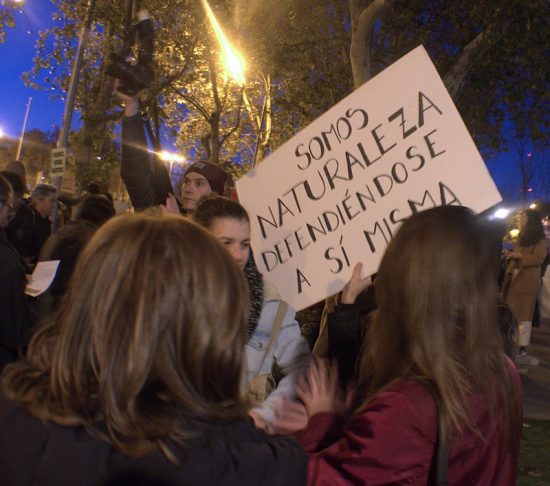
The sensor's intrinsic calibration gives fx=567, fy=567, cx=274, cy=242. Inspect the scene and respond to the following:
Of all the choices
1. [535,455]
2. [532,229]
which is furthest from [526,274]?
[535,455]

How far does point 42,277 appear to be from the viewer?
3.62 metres

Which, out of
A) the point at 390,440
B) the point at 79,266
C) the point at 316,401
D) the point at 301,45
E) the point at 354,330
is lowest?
the point at 390,440

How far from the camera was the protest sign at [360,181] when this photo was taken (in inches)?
115

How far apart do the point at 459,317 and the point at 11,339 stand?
7.12 feet

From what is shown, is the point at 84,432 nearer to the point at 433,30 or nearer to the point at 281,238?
the point at 281,238

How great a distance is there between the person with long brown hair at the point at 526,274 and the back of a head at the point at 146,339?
7.58 metres

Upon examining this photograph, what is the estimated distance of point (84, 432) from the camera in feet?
3.57

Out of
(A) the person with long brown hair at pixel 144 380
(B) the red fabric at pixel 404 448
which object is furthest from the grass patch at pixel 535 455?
(A) the person with long brown hair at pixel 144 380

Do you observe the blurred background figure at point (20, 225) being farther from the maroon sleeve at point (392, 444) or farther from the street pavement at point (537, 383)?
the street pavement at point (537, 383)

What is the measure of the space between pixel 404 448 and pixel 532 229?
7380 mm

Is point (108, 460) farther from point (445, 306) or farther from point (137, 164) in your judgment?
point (137, 164)

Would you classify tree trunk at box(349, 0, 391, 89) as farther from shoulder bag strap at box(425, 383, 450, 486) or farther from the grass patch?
shoulder bag strap at box(425, 383, 450, 486)

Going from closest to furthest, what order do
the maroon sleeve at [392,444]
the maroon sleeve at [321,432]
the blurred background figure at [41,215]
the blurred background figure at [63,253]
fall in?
the maroon sleeve at [392,444] < the maroon sleeve at [321,432] < the blurred background figure at [63,253] < the blurred background figure at [41,215]

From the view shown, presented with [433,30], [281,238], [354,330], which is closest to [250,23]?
[433,30]
